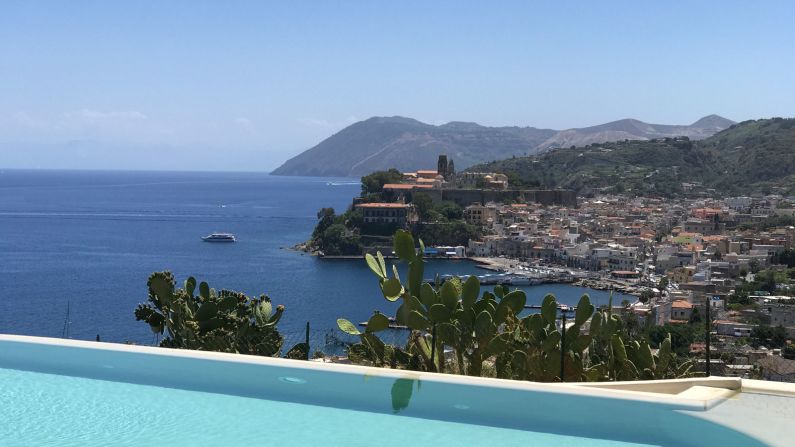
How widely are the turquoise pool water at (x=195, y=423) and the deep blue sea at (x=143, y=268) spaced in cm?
1408

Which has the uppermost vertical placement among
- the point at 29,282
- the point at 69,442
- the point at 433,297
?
the point at 433,297

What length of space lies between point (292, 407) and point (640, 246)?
1828 inches

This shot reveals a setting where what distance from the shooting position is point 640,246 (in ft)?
158

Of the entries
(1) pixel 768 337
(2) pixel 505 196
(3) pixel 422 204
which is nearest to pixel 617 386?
(1) pixel 768 337

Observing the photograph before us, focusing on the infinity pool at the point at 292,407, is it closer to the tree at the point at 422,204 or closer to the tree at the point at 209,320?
the tree at the point at 209,320

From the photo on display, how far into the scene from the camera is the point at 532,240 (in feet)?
158

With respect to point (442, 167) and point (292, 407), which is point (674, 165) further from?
point (292, 407)

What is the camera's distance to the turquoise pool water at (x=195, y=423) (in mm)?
3346

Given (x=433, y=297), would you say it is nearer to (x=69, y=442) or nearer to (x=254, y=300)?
(x=254, y=300)

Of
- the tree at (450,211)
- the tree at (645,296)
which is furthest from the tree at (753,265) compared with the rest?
the tree at (450,211)

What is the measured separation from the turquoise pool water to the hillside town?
1530 centimetres

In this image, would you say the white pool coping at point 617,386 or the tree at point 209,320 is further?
the tree at point 209,320

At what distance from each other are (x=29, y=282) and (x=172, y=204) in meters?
47.6

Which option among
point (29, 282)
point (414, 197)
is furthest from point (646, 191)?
point (29, 282)
